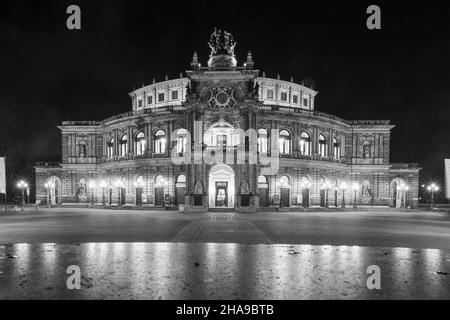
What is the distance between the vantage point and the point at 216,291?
7.63 metres

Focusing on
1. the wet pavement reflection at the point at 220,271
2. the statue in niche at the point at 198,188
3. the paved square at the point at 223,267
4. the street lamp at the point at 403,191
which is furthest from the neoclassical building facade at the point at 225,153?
the wet pavement reflection at the point at 220,271

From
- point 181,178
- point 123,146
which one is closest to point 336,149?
point 181,178

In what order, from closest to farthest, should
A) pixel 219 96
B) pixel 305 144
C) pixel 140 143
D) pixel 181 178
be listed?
1. pixel 219 96
2. pixel 181 178
3. pixel 305 144
4. pixel 140 143

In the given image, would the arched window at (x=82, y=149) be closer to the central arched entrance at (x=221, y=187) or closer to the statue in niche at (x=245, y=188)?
the central arched entrance at (x=221, y=187)

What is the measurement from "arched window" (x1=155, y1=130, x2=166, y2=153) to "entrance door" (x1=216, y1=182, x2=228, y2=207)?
35.8 ft

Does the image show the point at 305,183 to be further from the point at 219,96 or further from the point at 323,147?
the point at 219,96

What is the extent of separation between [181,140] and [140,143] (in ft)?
26.5

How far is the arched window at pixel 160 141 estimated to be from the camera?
167 feet

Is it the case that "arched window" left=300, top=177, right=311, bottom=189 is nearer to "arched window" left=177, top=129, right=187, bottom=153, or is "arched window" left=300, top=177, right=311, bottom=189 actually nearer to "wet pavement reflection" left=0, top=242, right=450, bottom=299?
"arched window" left=177, top=129, right=187, bottom=153

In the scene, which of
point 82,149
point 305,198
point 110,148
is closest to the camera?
point 305,198

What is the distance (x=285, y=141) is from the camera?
163 feet

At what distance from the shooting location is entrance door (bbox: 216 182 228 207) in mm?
46688
